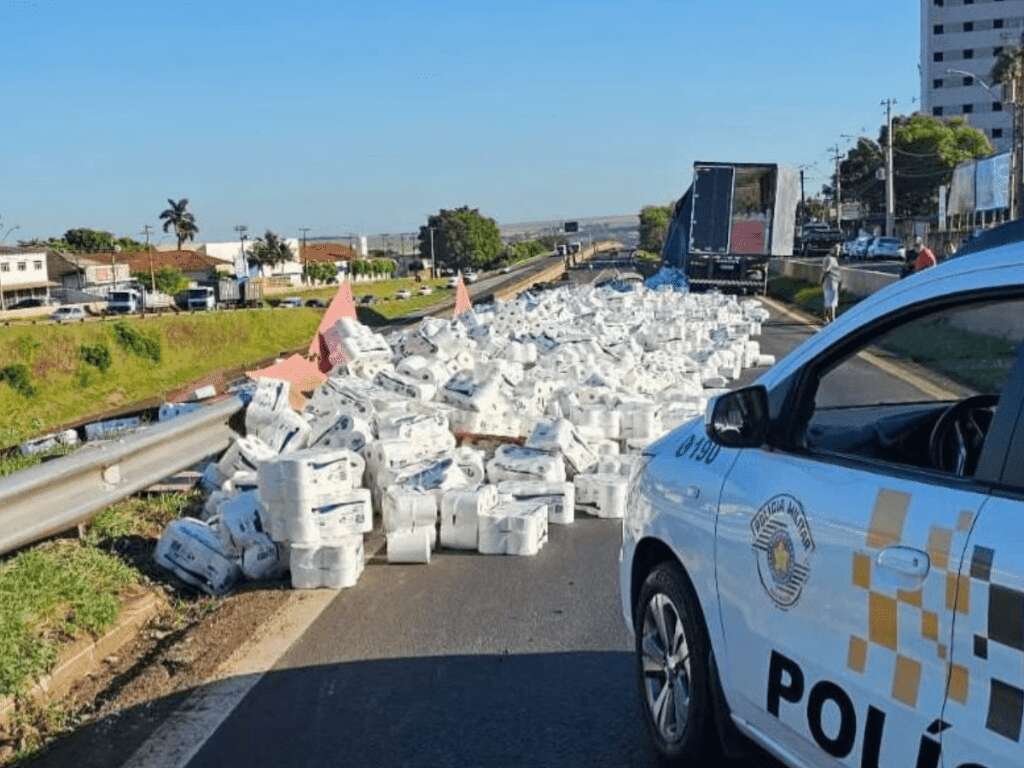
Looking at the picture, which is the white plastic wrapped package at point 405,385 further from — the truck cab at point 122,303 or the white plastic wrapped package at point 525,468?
the truck cab at point 122,303

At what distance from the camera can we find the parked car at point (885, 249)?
63991 millimetres

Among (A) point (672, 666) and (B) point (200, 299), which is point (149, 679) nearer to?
(A) point (672, 666)

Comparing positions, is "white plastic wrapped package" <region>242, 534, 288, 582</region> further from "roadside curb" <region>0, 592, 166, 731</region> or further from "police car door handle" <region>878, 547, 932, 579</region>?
"police car door handle" <region>878, 547, 932, 579</region>

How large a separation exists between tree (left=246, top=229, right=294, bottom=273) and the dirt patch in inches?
5513

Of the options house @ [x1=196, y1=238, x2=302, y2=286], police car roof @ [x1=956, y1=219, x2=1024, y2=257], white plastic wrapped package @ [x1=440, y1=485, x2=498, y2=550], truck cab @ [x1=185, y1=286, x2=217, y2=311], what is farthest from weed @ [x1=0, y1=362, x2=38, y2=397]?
house @ [x1=196, y1=238, x2=302, y2=286]

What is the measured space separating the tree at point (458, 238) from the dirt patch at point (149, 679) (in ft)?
533

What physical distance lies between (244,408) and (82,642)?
4051mm

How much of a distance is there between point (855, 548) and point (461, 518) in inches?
189

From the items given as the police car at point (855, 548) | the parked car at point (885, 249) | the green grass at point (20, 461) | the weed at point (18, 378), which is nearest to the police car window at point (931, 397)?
the police car at point (855, 548)

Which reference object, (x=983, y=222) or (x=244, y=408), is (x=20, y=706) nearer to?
(x=244, y=408)

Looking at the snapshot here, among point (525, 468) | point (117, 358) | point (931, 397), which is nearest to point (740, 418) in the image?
point (931, 397)

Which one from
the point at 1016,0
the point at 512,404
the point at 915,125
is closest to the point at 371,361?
the point at 512,404

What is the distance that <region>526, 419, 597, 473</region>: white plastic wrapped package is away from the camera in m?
9.33

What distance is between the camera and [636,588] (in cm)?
470
